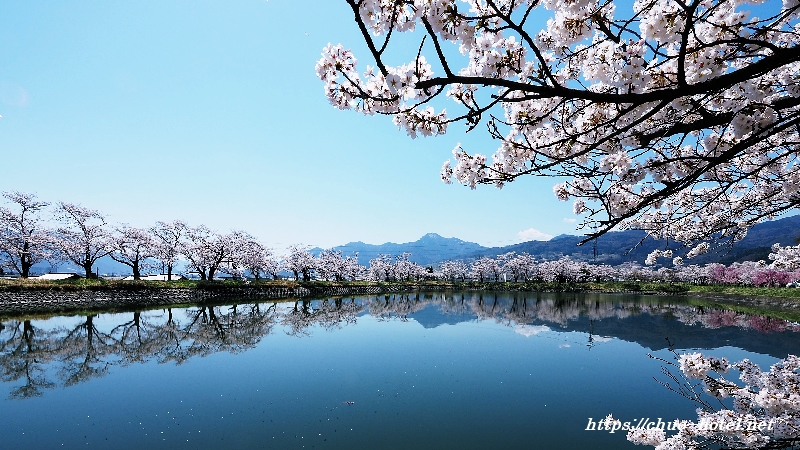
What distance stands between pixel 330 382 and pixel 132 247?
3360 centimetres

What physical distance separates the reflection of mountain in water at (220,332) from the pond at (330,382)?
4.4 inches

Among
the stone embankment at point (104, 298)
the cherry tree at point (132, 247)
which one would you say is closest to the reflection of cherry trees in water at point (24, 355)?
the stone embankment at point (104, 298)

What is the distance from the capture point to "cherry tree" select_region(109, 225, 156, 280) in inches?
1250

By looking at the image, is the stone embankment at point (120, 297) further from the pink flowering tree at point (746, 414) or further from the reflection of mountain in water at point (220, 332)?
the pink flowering tree at point (746, 414)

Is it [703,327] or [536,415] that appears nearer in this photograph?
[536,415]

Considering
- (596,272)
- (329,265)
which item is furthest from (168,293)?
(596,272)

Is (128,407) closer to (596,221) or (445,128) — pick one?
(445,128)

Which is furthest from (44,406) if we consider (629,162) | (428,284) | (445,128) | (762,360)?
(428,284)

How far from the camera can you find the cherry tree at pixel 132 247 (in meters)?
31.8

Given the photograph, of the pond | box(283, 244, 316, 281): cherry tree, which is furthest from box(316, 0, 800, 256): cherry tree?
box(283, 244, 316, 281): cherry tree

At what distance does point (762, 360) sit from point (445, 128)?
57.4 ft

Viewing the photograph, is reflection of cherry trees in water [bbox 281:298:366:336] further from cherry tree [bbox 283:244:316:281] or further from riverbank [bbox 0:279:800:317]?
cherry tree [bbox 283:244:316:281]

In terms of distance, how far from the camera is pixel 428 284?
60.5 metres

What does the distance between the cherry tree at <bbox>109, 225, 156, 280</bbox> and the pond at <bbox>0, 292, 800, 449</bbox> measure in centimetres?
1527
